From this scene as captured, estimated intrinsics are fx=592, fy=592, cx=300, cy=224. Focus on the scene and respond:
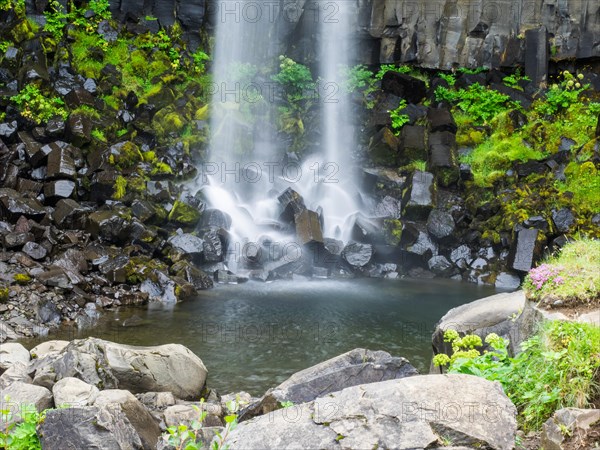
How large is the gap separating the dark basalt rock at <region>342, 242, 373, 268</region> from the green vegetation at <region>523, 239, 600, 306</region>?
1188 centimetres

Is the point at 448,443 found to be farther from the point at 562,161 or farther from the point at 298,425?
the point at 562,161

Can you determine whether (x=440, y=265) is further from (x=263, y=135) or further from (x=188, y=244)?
(x=263, y=135)

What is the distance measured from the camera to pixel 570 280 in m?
6.16

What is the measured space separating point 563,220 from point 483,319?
1174 cm

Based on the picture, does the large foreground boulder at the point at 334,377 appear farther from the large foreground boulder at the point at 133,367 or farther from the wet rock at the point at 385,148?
the wet rock at the point at 385,148

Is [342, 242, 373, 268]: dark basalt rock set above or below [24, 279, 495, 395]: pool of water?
above

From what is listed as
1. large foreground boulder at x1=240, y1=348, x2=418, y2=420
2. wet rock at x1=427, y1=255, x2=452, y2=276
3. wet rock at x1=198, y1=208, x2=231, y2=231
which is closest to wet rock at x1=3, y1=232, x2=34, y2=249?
wet rock at x1=198, y1=208, x2=231, y2=231

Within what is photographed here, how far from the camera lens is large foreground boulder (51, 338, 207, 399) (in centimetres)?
764

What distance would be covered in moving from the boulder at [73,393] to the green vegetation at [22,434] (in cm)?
90

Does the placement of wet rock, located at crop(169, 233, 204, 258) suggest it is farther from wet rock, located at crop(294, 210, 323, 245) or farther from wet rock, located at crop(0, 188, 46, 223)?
wet rock, located at crop(0, 188, 46, 223)

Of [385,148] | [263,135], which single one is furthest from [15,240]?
[385,148]

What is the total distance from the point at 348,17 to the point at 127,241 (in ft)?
54.4

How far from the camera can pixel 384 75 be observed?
26203 mm

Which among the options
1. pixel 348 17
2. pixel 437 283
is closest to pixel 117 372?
pixel 437 283
